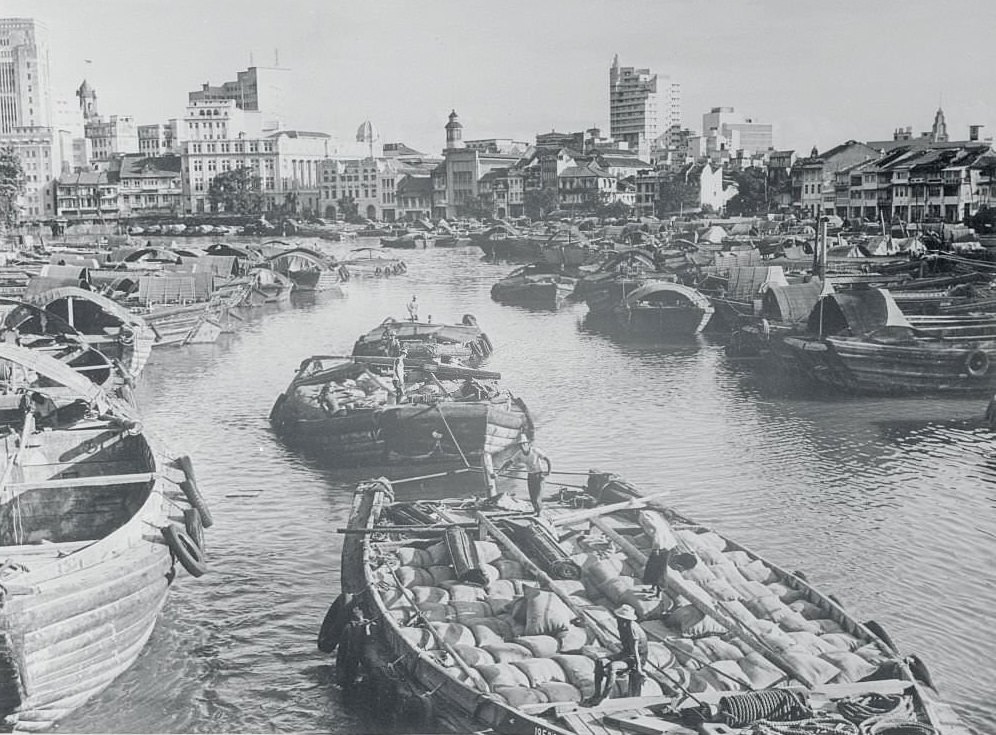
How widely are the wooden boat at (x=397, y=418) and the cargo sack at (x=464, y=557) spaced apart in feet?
15.9

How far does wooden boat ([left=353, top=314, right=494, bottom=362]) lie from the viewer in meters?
19.2

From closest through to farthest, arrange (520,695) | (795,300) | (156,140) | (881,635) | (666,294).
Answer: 1. (520,695)
2. (881,635)
3. (795,300)
4. (666,294)
5. (156,140)

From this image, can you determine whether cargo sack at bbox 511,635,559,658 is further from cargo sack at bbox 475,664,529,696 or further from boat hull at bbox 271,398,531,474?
boat hull at bbox 271,398,531,474

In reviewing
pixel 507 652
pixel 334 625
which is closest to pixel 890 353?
pixel 334 625

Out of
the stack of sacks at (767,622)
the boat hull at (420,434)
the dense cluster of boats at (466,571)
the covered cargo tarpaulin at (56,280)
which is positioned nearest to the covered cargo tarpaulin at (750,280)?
the dense cluster of boats at (466,571)

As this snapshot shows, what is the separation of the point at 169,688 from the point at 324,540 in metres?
3.72

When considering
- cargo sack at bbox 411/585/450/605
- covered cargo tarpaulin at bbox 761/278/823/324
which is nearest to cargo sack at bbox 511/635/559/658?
cargo sack at bbox 411/585/450/605

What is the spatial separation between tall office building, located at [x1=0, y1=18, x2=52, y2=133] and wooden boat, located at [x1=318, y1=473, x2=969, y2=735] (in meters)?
7.59

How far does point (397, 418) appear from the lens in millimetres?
15164

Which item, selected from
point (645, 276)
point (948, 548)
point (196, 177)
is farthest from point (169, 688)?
point (196, 177)

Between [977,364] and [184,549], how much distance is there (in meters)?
15.0

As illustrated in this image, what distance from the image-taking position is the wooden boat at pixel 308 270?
34.7 metres

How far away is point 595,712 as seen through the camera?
6.74 meters

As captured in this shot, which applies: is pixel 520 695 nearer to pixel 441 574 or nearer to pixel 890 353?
pixel 441 574
